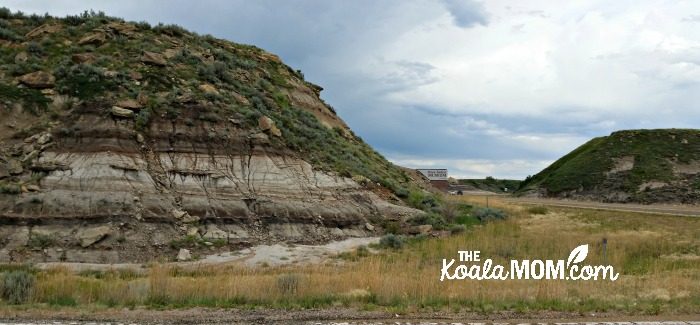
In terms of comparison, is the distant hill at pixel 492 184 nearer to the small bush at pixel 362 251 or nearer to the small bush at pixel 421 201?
the small bush at pixel 421 201

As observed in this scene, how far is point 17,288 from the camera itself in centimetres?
1130

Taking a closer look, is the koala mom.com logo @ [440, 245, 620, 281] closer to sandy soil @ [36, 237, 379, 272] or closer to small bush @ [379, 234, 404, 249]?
small bush @ [379, 234, 404, 249]

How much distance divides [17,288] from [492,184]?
5142 inches

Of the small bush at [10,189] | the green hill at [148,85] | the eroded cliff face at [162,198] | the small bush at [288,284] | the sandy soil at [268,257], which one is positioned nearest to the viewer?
the small bush at [288,284]

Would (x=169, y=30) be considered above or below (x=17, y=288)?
above

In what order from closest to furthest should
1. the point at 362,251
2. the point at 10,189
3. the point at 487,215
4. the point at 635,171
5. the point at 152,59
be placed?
the point at 10,189
the point at 362,251
the point at 152,59
the point at 487,215
the point at 635,171

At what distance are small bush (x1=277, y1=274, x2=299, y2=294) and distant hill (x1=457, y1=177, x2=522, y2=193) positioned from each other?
114542 millimetres

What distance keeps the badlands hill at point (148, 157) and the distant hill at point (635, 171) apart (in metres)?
41.5

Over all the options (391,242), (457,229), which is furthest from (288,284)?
(457,229)

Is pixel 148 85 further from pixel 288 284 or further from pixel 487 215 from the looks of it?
pixel 487 215

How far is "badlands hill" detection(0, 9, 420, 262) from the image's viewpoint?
787 inches

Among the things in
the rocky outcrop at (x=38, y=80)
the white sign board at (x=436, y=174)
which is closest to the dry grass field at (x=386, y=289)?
the rocky outcrop at (x=38, y=80)

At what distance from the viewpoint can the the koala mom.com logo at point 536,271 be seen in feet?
49.0

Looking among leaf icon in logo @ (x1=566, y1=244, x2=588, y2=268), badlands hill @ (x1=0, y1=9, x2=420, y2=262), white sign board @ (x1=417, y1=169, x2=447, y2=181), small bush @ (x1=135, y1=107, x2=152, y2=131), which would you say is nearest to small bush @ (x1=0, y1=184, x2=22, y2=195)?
badlands hill @ (x1=0, y1=9, x2=420, y2=262)
